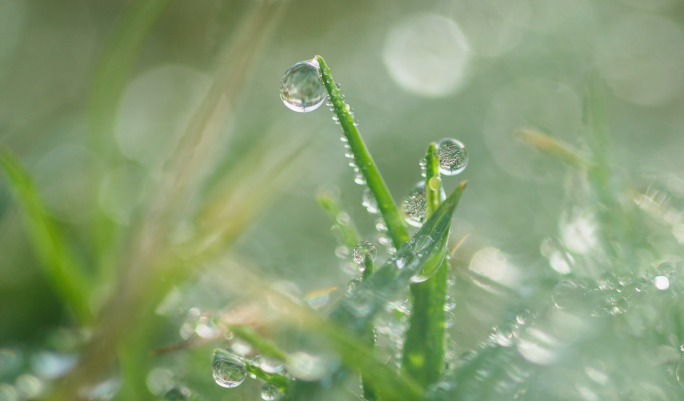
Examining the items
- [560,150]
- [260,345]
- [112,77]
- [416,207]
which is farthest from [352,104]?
[260,345]

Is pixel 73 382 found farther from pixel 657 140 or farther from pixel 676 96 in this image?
pixel 676 96

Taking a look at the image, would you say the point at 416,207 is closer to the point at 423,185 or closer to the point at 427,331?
the point at 423,185

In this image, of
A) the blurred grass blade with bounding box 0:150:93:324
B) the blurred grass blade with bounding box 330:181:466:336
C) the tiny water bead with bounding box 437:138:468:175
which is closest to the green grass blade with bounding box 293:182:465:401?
the blurred grass blade with bounding box 330:181:466:336

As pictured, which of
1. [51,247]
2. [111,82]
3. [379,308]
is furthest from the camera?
[111,82]

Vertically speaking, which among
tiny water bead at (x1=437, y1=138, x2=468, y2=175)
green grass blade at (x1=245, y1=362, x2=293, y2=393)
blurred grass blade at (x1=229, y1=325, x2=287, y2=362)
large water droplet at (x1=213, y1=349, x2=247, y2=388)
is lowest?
large water droplet at (x1=213, y1=349, x2=247, y2=388)

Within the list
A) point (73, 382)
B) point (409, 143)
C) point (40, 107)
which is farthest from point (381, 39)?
point (73, 382)

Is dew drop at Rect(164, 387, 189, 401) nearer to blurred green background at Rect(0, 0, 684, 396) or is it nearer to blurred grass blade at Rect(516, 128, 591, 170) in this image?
blurred green background at Rect(0, 0, 684, 396)
